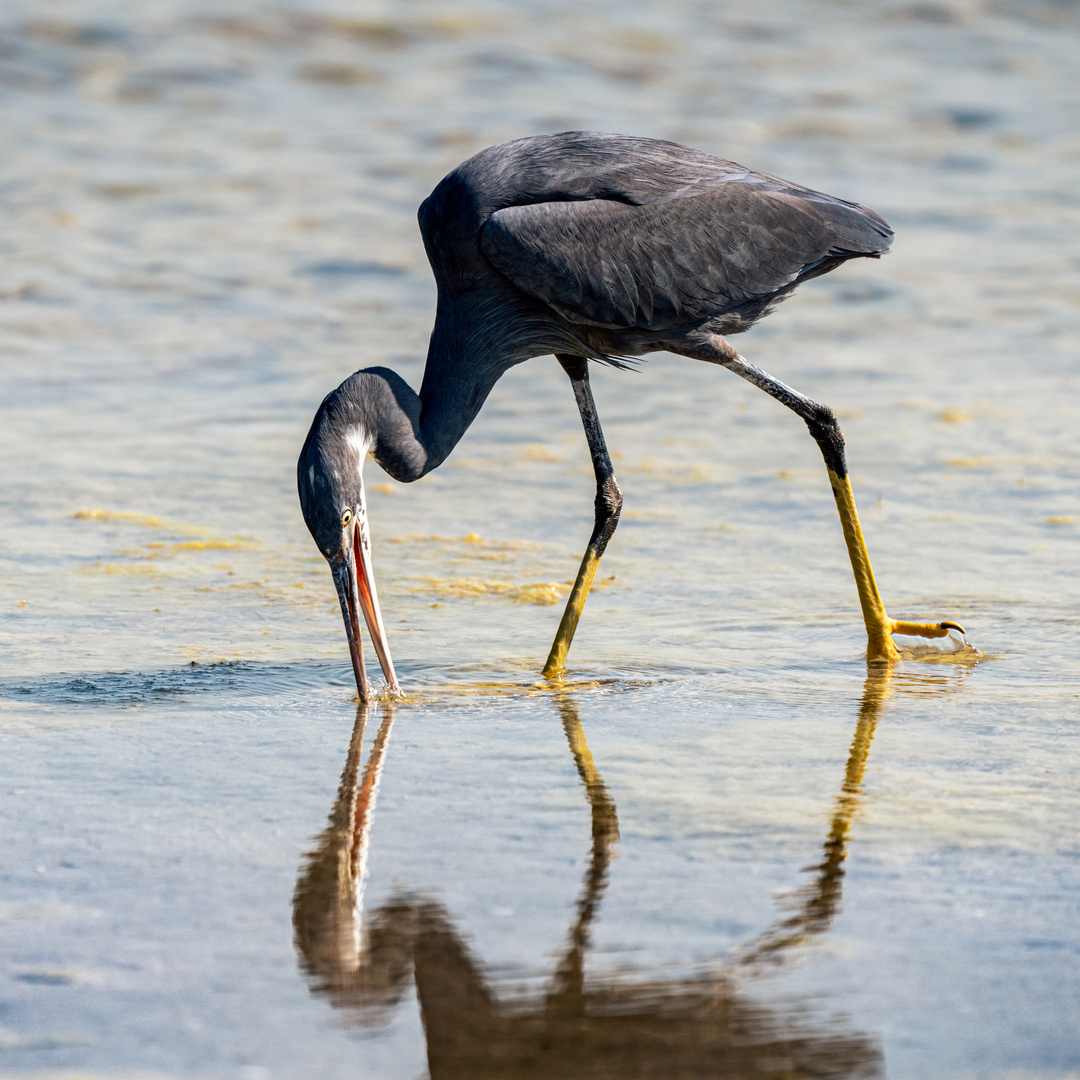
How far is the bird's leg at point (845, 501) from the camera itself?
586cm

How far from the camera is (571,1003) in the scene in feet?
10.0

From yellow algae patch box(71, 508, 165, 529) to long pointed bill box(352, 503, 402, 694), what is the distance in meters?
2.55

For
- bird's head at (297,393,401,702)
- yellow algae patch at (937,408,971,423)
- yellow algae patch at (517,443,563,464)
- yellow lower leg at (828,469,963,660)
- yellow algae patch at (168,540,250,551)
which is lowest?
yellow algae patch at (517,443,563,464)

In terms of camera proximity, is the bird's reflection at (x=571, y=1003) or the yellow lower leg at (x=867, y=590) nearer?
the bird's reflection at (x=571, y=1003)

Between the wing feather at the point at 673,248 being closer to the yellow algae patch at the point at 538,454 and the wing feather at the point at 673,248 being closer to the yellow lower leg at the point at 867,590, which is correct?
the yellow lower leg at the point at 867,590

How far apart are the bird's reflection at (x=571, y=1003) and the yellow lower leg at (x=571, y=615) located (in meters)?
1.80

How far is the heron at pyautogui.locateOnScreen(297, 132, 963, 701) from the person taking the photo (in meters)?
5.52

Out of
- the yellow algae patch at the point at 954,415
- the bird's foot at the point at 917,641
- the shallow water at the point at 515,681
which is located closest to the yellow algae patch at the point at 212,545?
the shallow water at the point at 515,681

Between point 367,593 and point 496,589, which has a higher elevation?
point 367,593

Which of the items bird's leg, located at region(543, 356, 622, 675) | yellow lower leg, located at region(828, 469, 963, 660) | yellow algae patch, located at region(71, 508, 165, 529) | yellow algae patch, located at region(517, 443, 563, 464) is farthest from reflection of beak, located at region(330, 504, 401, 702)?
yellow algae patch, located at region(517, 443, 563, 464)

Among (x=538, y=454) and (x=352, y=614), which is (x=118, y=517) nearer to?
(x=538, y=454)

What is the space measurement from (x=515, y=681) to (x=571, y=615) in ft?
1.21

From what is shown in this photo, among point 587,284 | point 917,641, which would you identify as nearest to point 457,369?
point 587,284

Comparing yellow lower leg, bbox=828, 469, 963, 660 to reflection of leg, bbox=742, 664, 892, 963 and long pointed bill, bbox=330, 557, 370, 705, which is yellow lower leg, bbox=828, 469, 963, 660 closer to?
reflection of leg, bbox=742, 664, 892, 963
